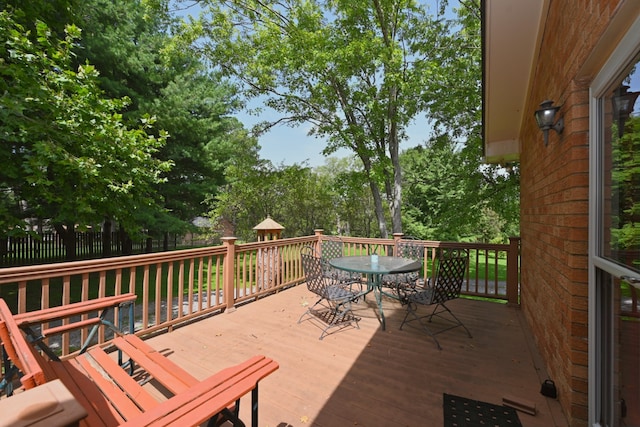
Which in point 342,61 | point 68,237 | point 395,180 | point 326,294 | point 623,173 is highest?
point 342,61

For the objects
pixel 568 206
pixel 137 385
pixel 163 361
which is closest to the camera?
pixel 137 385

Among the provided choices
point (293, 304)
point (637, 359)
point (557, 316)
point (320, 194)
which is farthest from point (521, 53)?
point (320, 194)

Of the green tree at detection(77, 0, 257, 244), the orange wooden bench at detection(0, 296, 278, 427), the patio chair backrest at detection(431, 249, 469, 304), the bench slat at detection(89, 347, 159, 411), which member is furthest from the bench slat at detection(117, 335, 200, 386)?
the green tree at detection(77, 0, 257, 244)

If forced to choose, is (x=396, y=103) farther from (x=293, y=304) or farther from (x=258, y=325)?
(x=258, y=325)

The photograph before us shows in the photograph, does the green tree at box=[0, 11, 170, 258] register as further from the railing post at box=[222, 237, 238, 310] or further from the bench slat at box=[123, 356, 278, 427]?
the bench slat at box=[123, 356, 278, 427]

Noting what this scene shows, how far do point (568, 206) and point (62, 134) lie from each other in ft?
21.9

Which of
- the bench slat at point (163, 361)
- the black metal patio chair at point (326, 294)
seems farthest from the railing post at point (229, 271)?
the bench slat at point (163, 361)

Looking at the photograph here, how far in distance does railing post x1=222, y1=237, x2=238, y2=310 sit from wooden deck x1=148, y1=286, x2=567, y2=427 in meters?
0.22

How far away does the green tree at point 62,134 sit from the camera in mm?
4258

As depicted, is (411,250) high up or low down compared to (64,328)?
up

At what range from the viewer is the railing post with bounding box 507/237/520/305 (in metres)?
4.69

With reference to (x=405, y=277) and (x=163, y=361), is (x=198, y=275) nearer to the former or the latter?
(x=163, y=361)

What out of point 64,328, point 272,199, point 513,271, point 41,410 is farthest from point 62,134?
point 272,199

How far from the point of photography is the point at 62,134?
15.7 feet
